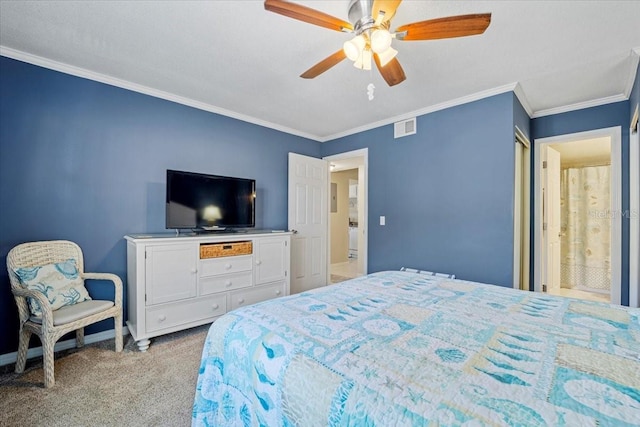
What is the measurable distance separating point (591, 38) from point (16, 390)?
4.53m

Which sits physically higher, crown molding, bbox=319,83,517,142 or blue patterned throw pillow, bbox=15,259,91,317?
crown molding, bbox=319,83,517,142

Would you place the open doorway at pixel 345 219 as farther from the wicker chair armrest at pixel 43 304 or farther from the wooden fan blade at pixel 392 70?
the wicker chair armrest at pixel 43 304

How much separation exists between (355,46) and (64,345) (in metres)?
3.22

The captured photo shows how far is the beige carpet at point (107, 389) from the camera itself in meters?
1.62

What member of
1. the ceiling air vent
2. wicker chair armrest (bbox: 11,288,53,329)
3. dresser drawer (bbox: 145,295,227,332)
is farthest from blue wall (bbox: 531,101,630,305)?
wicker chair armrest (bbox: 11,288,53,329)

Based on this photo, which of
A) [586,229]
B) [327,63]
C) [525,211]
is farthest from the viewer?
[586,229]

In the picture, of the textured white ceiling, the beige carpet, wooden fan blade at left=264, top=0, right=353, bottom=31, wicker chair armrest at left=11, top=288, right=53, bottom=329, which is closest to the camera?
wooden fan blade at left=264, top=0, right=353, bottom=31

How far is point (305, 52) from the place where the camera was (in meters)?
2.17

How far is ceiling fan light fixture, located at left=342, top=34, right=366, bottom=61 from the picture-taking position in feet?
5.09

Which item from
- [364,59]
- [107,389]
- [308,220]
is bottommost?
[107,389]

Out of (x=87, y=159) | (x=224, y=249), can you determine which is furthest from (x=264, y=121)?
(x=87, y=159)

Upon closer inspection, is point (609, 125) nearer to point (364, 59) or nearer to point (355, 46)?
point (364, 59)

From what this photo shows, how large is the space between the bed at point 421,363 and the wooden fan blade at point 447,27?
4.61ft

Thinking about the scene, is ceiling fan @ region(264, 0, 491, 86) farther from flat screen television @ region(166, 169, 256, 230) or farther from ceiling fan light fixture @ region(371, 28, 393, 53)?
flat screen television @ region(166, 169, 256, 230)
